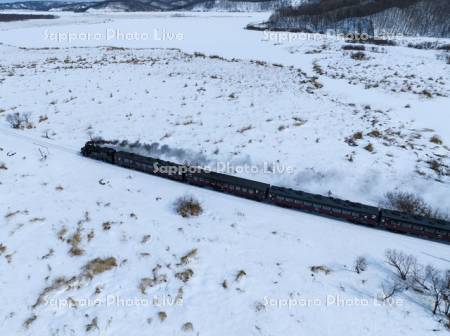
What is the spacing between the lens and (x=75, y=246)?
17.2 m

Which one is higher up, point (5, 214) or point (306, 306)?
point (5, 214)

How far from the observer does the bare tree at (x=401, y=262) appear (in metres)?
15.6

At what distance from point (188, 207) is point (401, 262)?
1234 cm

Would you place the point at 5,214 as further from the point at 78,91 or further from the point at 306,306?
the point at 78,91

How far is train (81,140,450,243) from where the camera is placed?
1814 cm

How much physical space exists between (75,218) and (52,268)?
3.98 meters

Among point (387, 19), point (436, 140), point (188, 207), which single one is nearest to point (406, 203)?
point (436, 140)

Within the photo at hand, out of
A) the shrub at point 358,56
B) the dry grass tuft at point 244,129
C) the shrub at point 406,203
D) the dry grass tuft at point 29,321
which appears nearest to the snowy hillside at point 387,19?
the shrub at point 358,56

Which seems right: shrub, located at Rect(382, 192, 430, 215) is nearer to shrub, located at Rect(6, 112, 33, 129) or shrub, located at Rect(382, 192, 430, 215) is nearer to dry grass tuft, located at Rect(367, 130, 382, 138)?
dry grass tuft, located at Rect(367, 130, 382, 138)

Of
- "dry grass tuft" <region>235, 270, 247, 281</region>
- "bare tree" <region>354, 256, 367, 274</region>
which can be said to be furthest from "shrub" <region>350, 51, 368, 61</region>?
"dry grass tuft" <region>235, 270, 247, 281</region>

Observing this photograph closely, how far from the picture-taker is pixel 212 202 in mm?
21266

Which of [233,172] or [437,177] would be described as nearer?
[437,177]

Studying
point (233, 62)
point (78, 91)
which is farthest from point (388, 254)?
point (233, 62)

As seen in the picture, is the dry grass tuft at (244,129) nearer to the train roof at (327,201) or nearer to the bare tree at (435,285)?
the train roof at (327,201)
